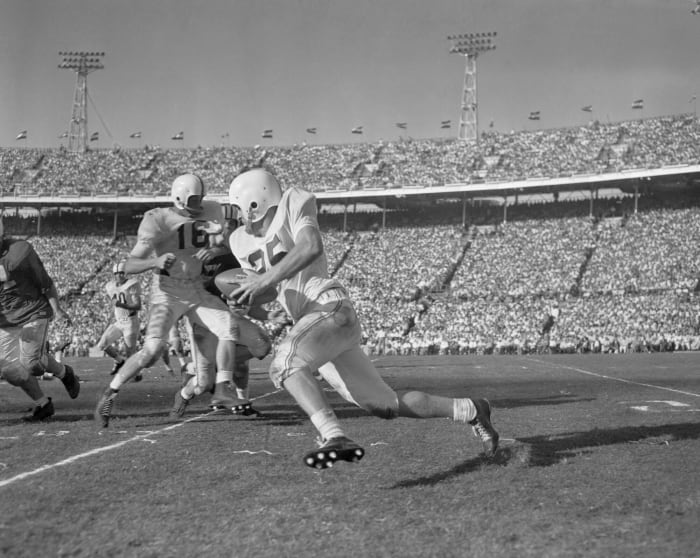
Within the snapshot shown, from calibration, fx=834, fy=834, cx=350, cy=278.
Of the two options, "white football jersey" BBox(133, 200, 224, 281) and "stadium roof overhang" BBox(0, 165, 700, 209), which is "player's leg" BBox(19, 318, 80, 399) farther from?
"stadium roof overhang" BBox(0, 165, 700, 209)

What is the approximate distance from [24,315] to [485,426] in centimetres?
526

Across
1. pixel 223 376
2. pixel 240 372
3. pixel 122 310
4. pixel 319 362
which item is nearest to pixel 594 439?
pixel 319 362

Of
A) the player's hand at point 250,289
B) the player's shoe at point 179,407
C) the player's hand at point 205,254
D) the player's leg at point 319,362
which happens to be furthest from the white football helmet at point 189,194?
the player's hand at point 250,289

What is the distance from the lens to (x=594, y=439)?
643 cm

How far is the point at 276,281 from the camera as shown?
Answer: 14.9 feet

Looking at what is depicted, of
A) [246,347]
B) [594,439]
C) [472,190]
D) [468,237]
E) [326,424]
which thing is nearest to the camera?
[326,424]

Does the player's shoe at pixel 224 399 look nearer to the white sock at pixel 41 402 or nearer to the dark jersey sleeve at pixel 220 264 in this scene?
the dark jersey sleeve at pixel 220 264

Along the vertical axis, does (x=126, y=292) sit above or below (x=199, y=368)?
above

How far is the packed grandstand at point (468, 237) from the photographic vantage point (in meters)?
37.2

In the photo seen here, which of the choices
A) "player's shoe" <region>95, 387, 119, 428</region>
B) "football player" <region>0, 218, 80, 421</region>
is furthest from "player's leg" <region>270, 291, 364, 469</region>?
"football player" <region>0, 218, 80, 421</region>

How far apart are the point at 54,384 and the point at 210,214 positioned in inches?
323

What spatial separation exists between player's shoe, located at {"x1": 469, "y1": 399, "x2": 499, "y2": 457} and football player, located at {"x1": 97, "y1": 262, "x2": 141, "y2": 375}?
9.59 m

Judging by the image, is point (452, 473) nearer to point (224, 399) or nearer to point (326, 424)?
point (326, 424)

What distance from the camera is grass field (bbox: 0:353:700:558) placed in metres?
3.46
